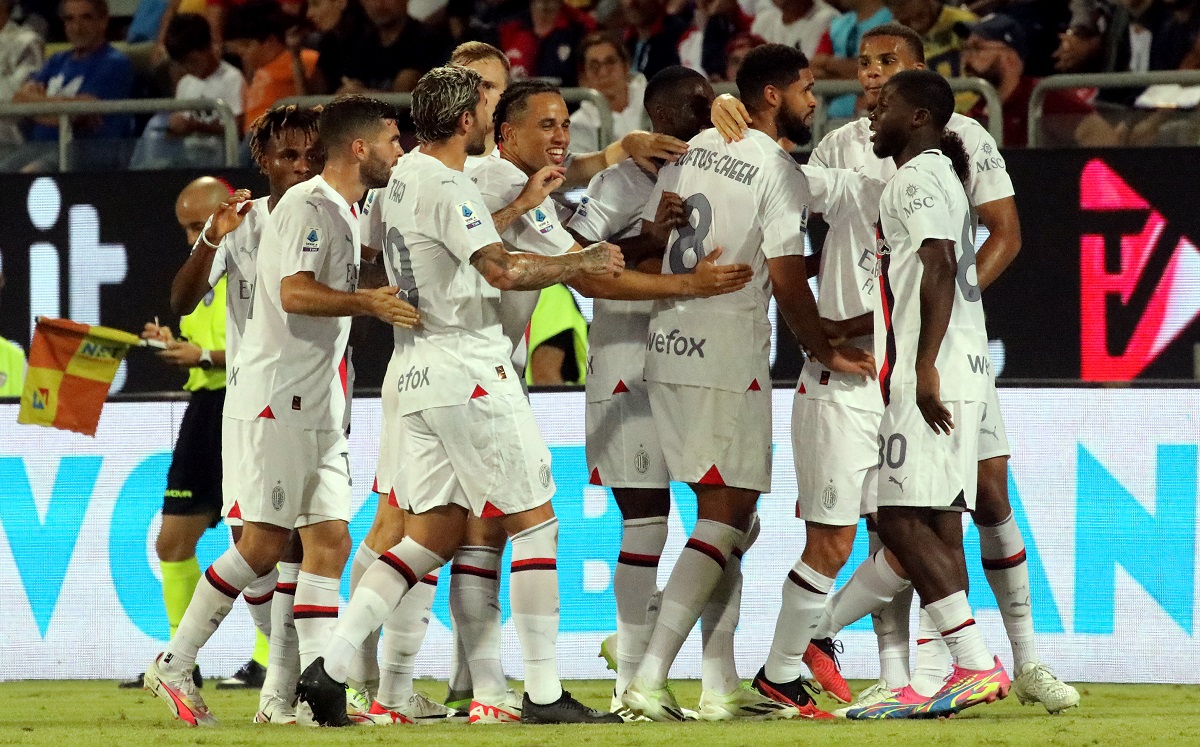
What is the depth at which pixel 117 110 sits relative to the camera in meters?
10.4

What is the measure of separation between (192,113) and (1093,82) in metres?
5.05

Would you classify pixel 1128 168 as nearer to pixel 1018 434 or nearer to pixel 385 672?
pixel 1018 434

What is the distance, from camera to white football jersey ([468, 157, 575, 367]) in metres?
6.19

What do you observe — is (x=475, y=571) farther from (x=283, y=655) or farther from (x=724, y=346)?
(x=724, y=346)

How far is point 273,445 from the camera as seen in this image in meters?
6.38

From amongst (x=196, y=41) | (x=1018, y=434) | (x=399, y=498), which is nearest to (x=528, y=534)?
(x=399, y=498)

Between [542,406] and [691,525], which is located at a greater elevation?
[542,406]

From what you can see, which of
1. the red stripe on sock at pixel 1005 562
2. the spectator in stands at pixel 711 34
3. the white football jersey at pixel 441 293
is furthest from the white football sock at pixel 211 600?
the spectator in stands at pixel 711 34

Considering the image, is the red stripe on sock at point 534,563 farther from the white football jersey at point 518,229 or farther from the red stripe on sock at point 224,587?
the red stripe on sock at point 224,587

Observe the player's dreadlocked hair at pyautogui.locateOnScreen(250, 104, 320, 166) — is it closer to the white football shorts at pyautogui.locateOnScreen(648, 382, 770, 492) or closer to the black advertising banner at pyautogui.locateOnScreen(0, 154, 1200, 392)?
the white football shorts at pyautogui.locateOnScreen(648, 382, 770, 492)

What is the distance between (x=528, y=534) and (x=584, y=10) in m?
6.58

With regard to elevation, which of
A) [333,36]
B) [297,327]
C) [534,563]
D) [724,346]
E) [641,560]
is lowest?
[641,560]

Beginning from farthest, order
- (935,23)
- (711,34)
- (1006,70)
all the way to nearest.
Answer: (711,34), (935,23), (1006,70)

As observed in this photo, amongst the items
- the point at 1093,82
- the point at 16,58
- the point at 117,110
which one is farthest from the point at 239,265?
the point at 16,58
